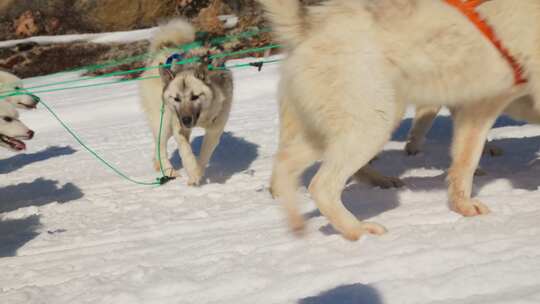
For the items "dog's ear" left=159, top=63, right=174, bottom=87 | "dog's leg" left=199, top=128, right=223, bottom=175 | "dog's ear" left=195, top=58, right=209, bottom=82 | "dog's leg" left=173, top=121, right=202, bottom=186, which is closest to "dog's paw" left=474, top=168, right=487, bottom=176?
"dog's leg" left=173, top=121, right=202, bottom=186

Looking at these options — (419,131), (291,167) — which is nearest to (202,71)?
(419,131)

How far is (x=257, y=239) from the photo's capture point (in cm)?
281

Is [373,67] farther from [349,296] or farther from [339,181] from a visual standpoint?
[349,296]

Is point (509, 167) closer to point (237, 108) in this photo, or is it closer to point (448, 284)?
point (448, 284)

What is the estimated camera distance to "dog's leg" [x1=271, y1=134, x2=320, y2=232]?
2.76 m

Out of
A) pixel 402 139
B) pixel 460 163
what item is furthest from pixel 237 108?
pixel 460 163

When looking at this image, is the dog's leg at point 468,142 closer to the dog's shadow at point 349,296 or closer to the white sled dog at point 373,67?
the white sled dog at point 373,67

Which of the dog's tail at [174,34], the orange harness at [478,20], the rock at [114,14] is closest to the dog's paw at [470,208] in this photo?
the orange harness at [478,20]

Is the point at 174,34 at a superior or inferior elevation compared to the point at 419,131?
superior

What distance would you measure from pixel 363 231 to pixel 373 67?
80cm

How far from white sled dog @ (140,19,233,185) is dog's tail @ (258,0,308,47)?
2.23 m

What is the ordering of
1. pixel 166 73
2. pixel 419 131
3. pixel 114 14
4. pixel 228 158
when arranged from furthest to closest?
pixel 114 14, pixel 228 158, pixel 166 73, pixel 419 131

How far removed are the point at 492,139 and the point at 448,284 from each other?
3.32 m

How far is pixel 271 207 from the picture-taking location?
355 cm
